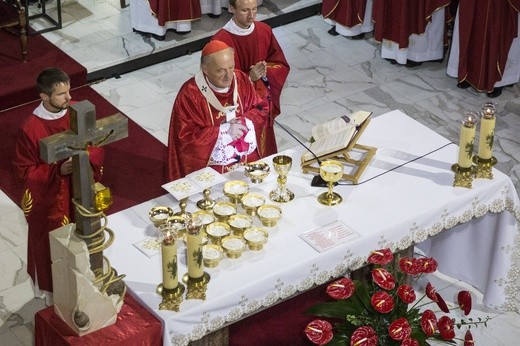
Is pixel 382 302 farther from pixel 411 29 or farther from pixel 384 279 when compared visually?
pixel 411 29

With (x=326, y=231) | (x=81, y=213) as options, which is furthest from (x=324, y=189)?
(x=81, y=213)

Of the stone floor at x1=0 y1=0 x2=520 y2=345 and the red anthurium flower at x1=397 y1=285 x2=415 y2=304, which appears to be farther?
the stone floor at x1=0 y1=0 x2=520 y2=345

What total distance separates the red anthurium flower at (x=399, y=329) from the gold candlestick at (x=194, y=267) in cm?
95

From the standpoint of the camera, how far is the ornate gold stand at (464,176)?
6.73 meters

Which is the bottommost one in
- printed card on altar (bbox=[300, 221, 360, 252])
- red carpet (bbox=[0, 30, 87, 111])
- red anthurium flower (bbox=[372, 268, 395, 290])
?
red carpet (bbox=[0, 30, 87, 111])

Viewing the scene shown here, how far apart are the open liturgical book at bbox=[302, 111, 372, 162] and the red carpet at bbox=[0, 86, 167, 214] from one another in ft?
5.35

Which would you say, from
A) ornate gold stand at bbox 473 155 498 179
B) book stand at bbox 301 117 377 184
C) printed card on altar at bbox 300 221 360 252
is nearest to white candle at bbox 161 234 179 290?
printed card on altar at bbox 300 221 360 252

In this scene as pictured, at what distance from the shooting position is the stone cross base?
210 inches

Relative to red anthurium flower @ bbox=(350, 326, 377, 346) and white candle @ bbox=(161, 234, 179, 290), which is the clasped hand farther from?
red anthurium flower @ bbox=(350, 326, 377, 346)

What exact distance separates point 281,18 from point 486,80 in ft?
7.72

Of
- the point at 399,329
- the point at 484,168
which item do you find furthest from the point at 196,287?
the point at 484,168

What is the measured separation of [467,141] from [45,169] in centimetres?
247

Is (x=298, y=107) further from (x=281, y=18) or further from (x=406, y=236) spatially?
(x=406, y=236)

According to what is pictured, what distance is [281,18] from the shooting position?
11336mm
